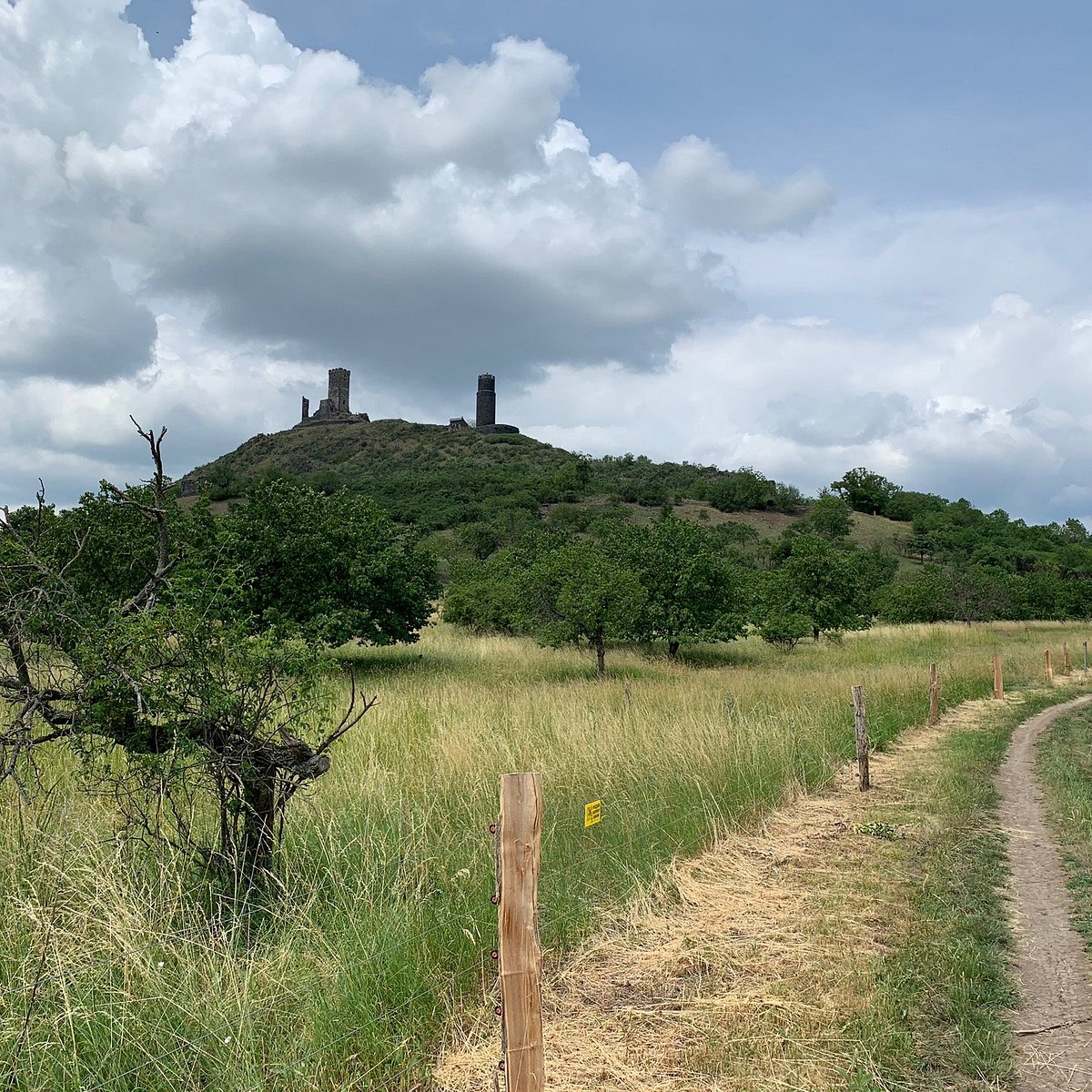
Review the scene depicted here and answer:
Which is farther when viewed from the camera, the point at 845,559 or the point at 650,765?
the point at 845,559

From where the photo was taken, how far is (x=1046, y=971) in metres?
5.40

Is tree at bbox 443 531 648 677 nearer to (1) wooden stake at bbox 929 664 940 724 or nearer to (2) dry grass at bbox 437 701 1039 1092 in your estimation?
(1) wooden stake at bbox 929 664 940 724

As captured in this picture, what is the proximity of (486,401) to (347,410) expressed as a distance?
32697mm

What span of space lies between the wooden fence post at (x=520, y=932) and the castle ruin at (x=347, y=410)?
437 feet

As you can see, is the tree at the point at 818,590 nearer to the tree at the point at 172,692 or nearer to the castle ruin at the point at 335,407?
the tree at the point at 172,692

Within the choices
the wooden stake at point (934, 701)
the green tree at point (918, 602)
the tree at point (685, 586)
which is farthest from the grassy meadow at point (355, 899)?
the green tree at point (918, 602)

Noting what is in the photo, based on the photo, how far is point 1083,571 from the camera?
77062 millimetres

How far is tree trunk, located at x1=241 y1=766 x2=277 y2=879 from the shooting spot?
5.48 meters

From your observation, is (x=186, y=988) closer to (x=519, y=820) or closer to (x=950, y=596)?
(x=519, y=820)

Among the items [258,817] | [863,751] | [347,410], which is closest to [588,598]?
[863,751]

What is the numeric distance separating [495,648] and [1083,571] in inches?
2832

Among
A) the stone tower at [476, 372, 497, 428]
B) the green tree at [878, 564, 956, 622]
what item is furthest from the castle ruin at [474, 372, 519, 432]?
the green tree at [878, 564, 956, 622]

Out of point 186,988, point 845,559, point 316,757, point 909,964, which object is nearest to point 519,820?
point 186,988

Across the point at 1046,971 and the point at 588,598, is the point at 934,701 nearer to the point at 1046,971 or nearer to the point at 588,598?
the point at 588,598
